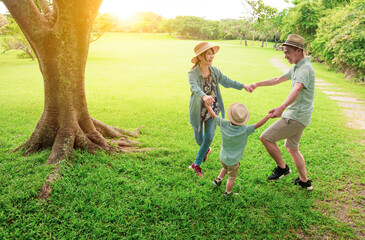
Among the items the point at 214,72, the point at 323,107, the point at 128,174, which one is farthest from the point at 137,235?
the point at 323,107

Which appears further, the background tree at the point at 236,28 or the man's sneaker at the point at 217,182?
the background tree at the point at 236,28

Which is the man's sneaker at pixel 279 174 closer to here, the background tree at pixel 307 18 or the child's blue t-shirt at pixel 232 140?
the child's blue t-shirt at pixel 232 140

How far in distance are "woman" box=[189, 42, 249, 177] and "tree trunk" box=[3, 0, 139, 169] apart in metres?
1.74

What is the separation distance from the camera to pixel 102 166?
4.19 metres

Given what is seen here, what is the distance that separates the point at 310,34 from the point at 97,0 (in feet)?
118

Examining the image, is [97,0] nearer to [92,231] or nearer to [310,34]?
[92,231]

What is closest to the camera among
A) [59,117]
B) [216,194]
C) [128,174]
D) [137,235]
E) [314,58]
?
[137,235]

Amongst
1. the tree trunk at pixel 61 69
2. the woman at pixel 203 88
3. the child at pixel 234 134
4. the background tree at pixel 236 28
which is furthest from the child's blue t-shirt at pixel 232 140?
Answer: the background tree at pixel 236 28

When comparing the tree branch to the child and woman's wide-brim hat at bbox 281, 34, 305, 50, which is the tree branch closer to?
the child

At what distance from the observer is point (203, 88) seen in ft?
13.5

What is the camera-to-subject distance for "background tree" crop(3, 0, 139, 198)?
399 cm

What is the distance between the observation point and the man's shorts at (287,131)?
3.69m

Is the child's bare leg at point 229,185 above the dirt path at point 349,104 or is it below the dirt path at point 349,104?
above

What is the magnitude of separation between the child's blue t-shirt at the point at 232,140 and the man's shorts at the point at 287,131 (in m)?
0.68
